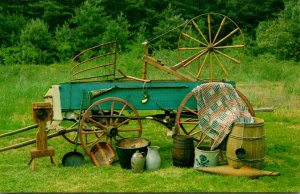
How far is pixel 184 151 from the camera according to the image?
5801 millimetres

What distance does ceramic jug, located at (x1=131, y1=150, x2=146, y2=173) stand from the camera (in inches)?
219

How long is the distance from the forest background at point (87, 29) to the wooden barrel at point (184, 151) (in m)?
14.0

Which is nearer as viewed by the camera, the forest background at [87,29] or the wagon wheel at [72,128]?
the wagon wheel at [72,128]

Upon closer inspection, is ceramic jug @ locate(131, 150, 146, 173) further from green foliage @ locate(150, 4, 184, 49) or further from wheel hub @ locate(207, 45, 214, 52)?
green foliage @ locate(150, 4, 184, 49)

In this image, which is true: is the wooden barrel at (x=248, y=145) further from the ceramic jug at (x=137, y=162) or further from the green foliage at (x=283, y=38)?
the green foliage at (x=283, y=38)

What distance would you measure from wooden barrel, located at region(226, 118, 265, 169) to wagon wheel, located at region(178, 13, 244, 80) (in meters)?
1.18

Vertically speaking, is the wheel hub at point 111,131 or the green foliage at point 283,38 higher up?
the green foliage at point 283,38

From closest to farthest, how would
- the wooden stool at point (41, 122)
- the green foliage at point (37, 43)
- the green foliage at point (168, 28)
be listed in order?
the wooden stool at point (41, 122)
the green foliage at point (37, 43)
the green foliage at point (168, 28)

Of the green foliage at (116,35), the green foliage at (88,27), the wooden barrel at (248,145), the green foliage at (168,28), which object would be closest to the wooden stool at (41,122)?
the wooden barrel at (248,145)

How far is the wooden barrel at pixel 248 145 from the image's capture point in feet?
17.9

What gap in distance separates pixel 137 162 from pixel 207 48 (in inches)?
86.9

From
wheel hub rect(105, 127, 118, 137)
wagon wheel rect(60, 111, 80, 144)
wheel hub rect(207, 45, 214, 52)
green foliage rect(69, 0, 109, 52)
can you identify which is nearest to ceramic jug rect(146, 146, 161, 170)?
wheel hub rect(105, 127, 118, 137)

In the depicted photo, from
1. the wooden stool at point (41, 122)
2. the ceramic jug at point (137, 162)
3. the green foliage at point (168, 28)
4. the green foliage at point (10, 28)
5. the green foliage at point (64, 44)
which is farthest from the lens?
the green foliage at point (168, 28)

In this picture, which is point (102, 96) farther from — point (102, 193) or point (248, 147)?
point (248, 147)
